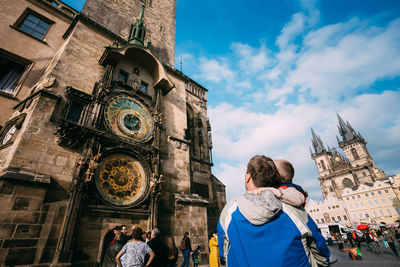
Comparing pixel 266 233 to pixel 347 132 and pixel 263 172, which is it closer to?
pixel 263 172

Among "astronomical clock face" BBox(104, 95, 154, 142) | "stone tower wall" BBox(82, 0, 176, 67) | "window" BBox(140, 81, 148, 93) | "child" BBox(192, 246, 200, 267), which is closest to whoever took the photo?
"child" BBox(192, 246, 200, 267)

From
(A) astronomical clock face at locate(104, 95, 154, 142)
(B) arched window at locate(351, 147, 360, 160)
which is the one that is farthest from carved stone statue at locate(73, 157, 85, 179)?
(B) arched window at locate(351, 147, 360, 160)

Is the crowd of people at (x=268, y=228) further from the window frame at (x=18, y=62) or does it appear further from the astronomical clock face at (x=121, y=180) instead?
the window frame at (x=18, y=62)

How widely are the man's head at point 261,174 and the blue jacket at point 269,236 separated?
0.21 m

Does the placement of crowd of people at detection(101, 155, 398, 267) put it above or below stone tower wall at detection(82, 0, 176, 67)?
below

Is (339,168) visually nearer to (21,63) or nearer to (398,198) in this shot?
(398,198)

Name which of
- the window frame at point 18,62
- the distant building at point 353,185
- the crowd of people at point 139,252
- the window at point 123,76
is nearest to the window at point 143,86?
the window at point 123,76

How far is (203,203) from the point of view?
9883 mm

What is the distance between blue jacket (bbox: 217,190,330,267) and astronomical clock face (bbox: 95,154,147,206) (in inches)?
255

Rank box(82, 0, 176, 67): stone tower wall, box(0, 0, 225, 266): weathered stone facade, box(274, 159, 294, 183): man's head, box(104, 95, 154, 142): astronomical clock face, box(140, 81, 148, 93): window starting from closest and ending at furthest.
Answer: box(274, 159, 294, 183): man's head, box(0, 0, 225, 266): weathered stone facade, box(104, 95, 154, 142): astronomical clock face, box(140, 81, 148, 93): window, box(82, 0, 176, 67): stone tower wall

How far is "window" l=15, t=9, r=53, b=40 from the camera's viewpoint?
10211mm

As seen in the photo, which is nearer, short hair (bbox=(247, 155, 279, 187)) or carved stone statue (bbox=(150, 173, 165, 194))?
short hair (bbox=(247, 155, 279, 187))

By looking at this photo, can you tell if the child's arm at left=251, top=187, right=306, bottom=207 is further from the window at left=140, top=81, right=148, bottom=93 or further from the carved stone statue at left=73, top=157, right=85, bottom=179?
the window at left=140, top=81, right=148, bottom=93

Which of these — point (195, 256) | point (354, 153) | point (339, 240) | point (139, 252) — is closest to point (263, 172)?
point (139, 252)
